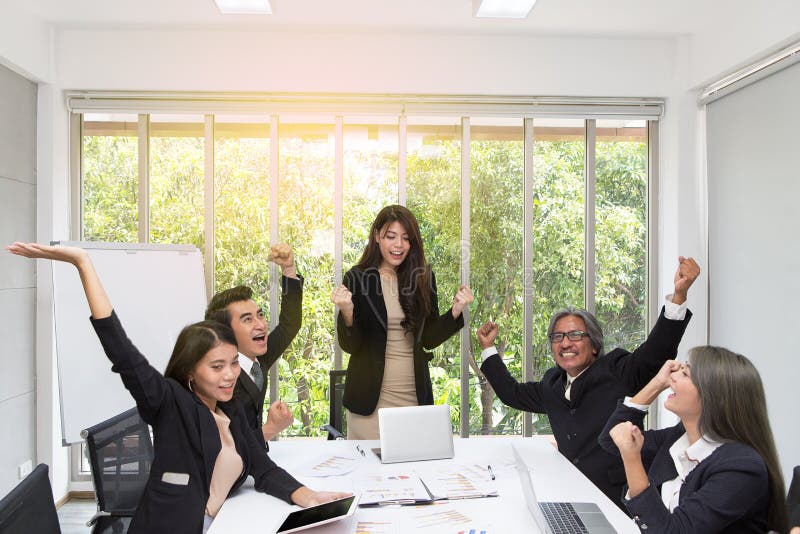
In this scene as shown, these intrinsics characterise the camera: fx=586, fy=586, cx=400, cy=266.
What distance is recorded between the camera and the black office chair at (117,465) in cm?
216

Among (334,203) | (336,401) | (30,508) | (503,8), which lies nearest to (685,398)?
(30,508)

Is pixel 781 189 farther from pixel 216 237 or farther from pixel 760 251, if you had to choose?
pixel 216 237

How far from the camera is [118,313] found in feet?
10.8

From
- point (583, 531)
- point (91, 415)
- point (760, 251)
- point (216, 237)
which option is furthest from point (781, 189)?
point (91, 415)

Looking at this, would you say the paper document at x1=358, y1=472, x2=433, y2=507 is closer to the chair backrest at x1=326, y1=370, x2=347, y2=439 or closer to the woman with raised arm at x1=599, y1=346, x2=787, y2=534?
the woman with raised arm at x1=599, y1=346, x2=787, y2=534

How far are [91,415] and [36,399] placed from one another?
0.82 m

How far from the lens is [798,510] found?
150 cm

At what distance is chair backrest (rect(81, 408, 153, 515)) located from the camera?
2.16 meters

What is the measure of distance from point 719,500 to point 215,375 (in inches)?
59.1

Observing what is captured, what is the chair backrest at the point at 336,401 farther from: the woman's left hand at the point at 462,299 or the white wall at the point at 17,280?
the white wall at the point at 17,280

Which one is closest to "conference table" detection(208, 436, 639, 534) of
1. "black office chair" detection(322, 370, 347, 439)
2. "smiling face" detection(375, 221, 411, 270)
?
"black office chair" detection(322, 370, 347, 439)

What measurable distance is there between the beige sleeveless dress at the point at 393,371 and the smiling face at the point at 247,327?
826 millimetres

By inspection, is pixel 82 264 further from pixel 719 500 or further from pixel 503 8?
pixel 503 8

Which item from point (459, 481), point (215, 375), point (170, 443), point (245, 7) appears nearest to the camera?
point (170, 443)
